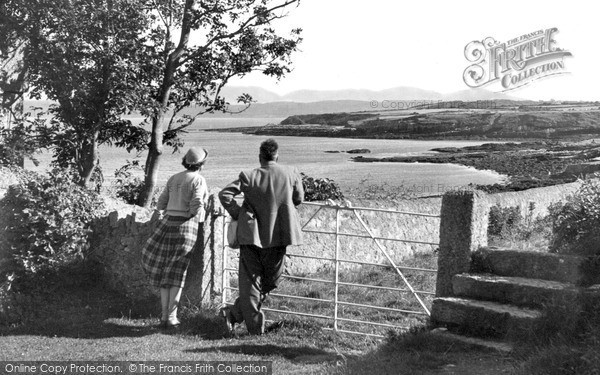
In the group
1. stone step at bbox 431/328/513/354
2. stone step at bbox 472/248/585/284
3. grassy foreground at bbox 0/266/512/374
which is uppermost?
→ stone step at bbox 472/248/585/284

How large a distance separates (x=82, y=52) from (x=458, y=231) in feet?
26.2


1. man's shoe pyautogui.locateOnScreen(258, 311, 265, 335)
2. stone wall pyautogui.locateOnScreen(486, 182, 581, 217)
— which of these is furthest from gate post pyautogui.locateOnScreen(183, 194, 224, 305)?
stone wall pyautogui.locateOnScreen(486, 182, 581, 217)

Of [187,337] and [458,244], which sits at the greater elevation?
[458,244]

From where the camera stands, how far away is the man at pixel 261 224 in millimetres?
8141

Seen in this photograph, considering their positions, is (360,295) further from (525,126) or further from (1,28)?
(525,126)

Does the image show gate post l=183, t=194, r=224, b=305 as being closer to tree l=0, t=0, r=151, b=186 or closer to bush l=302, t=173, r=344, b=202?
tree l=0, t=0, r=151, b=186

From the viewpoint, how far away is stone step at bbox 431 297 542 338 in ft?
22.4

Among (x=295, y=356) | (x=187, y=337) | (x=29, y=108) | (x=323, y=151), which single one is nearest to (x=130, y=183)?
(x=29, y=108)

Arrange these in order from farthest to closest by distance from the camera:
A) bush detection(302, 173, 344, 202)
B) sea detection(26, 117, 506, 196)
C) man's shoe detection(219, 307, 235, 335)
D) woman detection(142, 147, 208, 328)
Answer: sea detection(26, 117, 506, 196) → bush detection(302, 173, 344, 202) → woman detection(142, 147, 208, 328) → man's shoe detection(219, 307, 235, 335)

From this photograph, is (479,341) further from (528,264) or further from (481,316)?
(528,264)

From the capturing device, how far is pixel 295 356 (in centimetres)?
768

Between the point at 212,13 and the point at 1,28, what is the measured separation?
504cm

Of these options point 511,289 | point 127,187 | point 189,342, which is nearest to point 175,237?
point 189,342

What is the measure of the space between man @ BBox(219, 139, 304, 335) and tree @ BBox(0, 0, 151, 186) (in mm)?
5760
